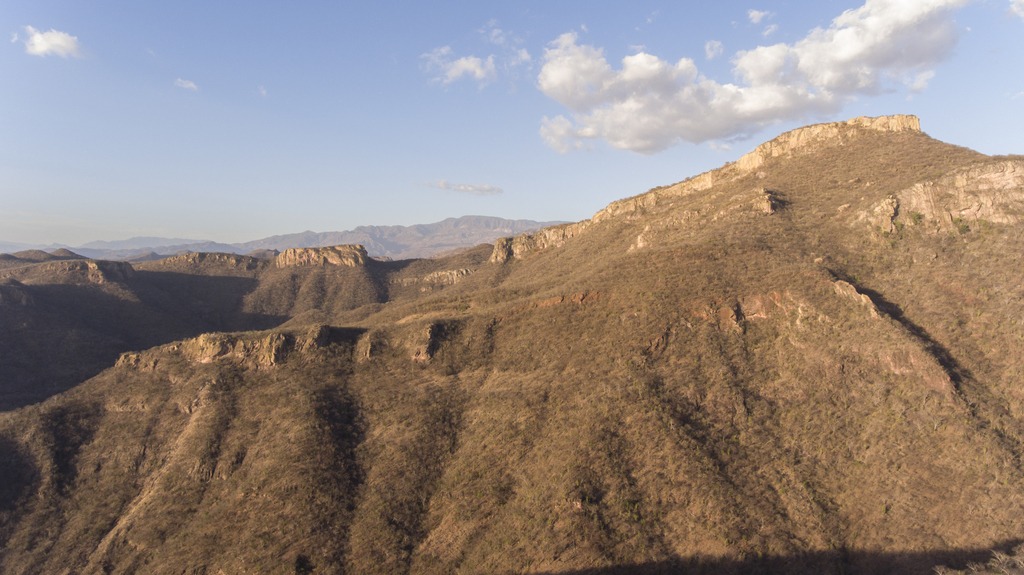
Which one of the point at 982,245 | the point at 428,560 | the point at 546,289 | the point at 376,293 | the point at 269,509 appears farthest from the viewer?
the point at 376,293

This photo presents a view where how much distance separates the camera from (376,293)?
5522 inches

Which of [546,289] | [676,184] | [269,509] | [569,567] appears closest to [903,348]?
[569,567]

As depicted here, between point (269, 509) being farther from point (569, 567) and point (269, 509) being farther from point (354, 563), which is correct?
point (569, 567)

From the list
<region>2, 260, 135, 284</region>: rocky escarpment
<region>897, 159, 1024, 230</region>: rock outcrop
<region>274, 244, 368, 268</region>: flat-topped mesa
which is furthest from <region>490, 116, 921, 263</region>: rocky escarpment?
<region>2, 260, 135, 284</region>: rocky escarpment

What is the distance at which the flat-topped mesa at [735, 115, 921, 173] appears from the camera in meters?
71.6

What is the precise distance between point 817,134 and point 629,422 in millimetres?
66885

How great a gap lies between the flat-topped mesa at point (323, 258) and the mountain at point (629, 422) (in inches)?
4053

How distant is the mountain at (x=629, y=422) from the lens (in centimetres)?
3042

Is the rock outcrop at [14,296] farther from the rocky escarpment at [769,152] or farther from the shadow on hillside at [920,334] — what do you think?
the shadow on hillside at [920,334]

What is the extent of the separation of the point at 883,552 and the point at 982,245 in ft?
114

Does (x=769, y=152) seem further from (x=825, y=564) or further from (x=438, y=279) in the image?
(x=438, y=279)

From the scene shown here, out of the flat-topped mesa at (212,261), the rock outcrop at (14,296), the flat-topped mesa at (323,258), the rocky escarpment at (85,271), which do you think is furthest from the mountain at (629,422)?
the flat-topped mesa at (212,261)

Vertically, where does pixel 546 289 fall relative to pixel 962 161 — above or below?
below

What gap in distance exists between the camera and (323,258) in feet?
522
